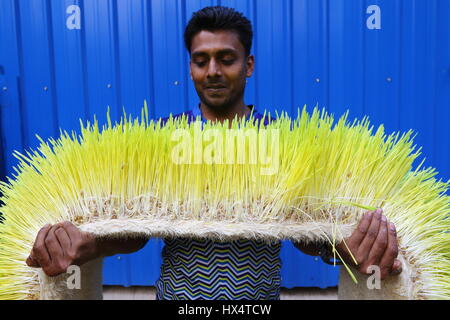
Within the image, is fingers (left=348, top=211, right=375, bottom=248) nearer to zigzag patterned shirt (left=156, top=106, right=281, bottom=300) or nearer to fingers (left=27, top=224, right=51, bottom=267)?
zigzag patterned shirt (left=156, top=106, right=281, bottom=300)

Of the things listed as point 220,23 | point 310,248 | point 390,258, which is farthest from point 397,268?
point 220,23

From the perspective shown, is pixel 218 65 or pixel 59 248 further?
pixel 218 65

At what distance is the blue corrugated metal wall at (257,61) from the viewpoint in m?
1.80

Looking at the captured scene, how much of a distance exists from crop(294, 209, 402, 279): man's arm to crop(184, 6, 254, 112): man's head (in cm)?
58

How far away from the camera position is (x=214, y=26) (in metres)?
1.03

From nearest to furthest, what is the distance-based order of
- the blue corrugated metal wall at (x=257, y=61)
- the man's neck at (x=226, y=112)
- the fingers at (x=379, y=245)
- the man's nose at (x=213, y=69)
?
the fingers at (x=379, y=245)
the man's nose at (x=213, y=69)
the man's neck at (x=226, y=112)
the blue corrugated metal wall at (x=257, y=61)

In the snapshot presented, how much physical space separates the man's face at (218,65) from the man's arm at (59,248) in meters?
0.57

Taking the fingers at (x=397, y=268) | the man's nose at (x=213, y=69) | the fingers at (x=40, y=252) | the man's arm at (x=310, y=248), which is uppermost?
the man's nose at (x=213, y=69)

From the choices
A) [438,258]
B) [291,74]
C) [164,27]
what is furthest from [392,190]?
[164,27]

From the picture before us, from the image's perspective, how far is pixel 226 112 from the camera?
1123mm

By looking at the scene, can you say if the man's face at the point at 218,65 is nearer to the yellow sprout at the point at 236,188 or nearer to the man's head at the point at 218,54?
the man's head at the point at 218,54

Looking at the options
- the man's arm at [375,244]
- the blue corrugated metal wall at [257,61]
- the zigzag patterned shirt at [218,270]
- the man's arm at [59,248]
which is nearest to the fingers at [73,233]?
the man's arm at [59,248]

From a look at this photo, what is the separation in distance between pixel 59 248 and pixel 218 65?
665 mm

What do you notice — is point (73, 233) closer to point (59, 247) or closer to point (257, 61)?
point (59, 247)
